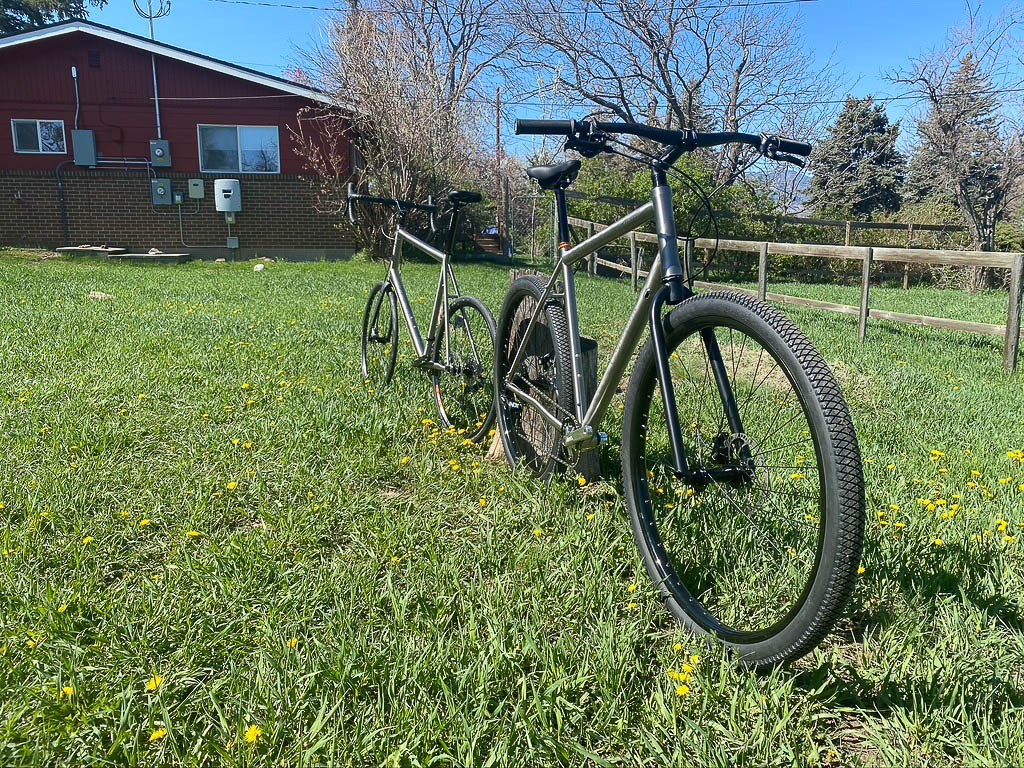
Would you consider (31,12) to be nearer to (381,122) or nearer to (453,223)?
(381,122)

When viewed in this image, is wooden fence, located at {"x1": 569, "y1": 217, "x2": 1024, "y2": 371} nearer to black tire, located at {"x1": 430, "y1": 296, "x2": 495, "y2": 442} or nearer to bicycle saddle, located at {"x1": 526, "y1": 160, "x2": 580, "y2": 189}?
black tire, located at {"x1": 430, "y1": 296, "x2": 495, "y2": 442}

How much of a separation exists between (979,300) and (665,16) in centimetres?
1348

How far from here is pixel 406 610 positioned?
216cm

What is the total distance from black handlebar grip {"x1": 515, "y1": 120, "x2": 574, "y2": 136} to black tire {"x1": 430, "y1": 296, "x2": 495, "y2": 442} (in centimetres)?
120

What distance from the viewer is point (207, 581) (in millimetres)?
2309

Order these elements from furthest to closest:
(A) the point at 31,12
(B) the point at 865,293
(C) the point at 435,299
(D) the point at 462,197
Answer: (A) the point at 31,12, (B) the point at 865,293, (C) the point at 435,299, (D) the point at 462,197

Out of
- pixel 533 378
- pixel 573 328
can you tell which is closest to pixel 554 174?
pixel 573 328

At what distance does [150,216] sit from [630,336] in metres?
17.6

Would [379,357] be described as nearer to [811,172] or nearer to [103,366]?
[103,366]

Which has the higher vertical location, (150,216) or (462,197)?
(150,216)

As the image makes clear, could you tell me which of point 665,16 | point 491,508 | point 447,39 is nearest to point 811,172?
point 665,16

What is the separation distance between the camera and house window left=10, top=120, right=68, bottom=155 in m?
16.5

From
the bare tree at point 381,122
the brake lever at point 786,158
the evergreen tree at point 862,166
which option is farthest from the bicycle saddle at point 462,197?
the evergreen tree at point 862,166

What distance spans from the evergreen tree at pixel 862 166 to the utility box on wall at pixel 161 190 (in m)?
21.2
